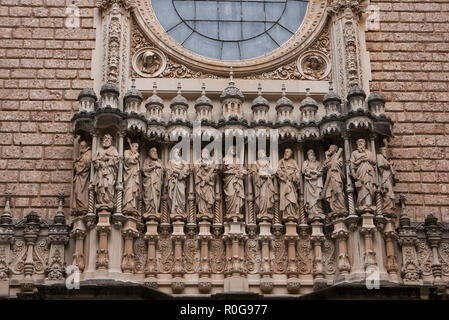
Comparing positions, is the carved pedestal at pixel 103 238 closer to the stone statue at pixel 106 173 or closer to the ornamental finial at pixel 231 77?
the stone statue at pixel 106 173

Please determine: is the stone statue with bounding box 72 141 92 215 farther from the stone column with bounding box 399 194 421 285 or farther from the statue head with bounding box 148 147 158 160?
the stone column with bounding box 399 194 421 285

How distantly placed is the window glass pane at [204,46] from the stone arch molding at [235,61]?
0.34m

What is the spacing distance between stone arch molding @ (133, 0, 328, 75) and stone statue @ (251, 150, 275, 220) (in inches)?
85.7

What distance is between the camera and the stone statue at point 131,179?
13.6m

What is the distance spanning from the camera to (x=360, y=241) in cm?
1354

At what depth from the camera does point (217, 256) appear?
13.7 meters

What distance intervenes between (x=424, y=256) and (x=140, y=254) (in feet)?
14.3

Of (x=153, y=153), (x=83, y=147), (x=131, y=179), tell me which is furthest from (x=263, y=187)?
(x=83, y=147)

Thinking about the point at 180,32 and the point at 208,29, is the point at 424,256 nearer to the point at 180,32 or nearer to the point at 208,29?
the point at 208,29

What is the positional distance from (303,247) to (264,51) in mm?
4139

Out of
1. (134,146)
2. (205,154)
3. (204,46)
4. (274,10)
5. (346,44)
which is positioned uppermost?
(274,10)

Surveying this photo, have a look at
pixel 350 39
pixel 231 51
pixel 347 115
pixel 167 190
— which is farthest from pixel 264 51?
pixel 167 190

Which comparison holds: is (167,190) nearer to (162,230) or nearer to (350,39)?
(162,230)

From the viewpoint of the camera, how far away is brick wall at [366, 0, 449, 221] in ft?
48.4
